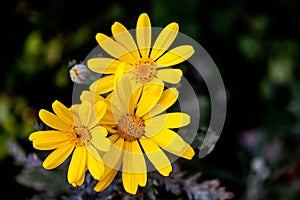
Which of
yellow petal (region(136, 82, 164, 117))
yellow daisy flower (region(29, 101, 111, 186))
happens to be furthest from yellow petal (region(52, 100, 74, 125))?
yellow petal (region(136, 82, 164, 117))

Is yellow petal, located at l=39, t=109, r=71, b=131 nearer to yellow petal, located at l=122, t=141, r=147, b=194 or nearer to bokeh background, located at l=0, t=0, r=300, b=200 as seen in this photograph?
yellow petal, located at l=122, t=141, r=147, b=194

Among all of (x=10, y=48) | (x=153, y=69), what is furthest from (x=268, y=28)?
(x=153, y=69)

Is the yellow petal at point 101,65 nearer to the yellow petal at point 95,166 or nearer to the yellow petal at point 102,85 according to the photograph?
the yellow petal at point 102,85

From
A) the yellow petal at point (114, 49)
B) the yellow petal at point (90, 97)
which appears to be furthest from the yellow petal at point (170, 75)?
the yellow petal at point (90, 97)

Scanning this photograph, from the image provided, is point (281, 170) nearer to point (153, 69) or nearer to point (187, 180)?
point (187, 180)

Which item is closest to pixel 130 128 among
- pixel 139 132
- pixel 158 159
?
pixel 139 132
